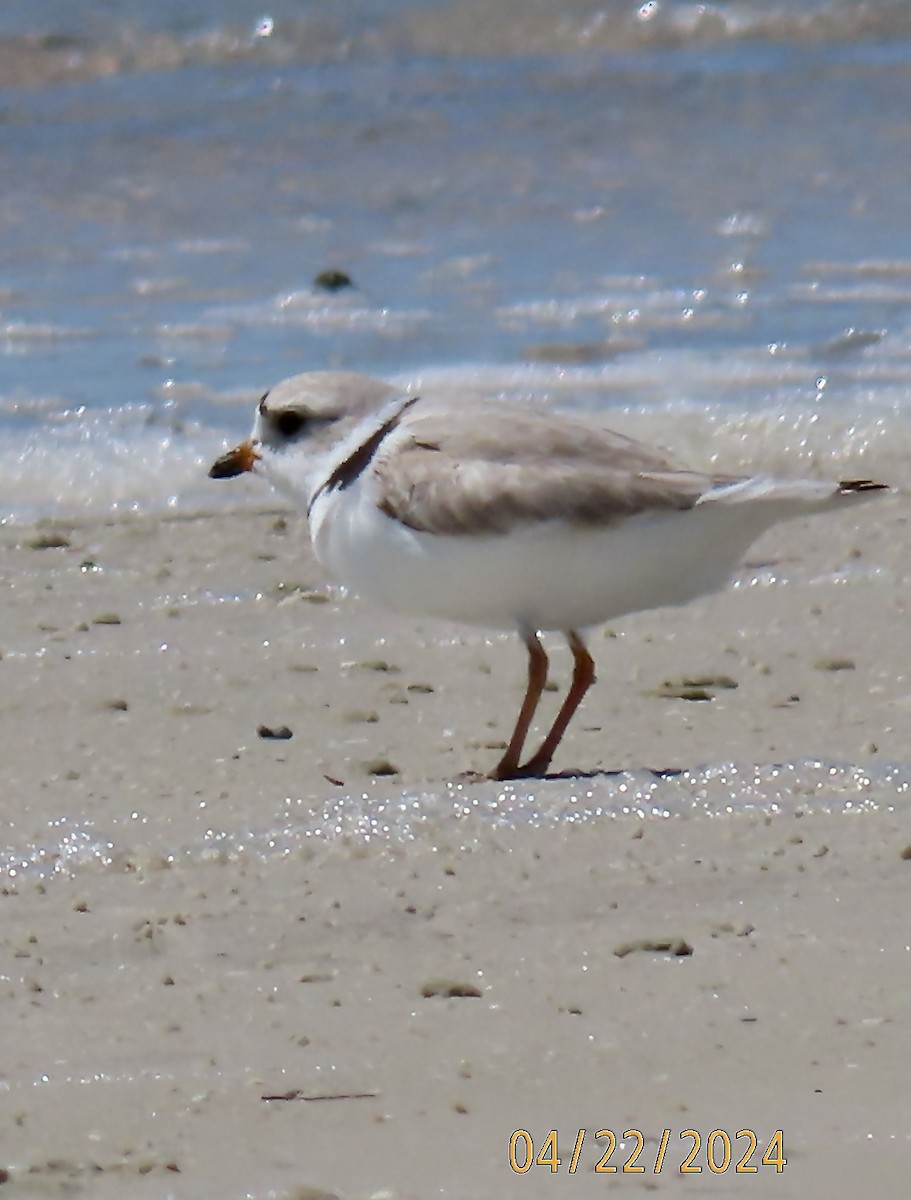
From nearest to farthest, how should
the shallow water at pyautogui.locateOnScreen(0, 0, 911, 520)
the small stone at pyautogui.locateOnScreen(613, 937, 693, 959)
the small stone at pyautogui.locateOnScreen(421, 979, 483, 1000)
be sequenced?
the small stone at pyautogui.locateOnScreen(421, 979, 483, 1000)
the small stone at pyautogui.locateOnScreen(613, 937, 693, 959)
the shallow water at pyautogui.locateOnScreen(0, 0, 911, 520)

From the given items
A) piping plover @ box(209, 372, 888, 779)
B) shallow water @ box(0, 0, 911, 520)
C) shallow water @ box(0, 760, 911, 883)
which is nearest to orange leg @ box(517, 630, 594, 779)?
piping plover @ box(209, 372, 888, 779)

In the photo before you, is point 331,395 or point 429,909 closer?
point 429,909

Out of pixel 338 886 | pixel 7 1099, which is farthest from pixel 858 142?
pixel 7 1099

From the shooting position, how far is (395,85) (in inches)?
607

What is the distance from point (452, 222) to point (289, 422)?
6.78 meters

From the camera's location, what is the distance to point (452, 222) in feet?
36.0

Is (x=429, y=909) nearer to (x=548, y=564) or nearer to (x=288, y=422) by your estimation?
(x=548, y=564)

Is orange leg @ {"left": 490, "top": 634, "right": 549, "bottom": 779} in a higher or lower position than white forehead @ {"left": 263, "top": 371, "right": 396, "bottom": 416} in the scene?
lower
